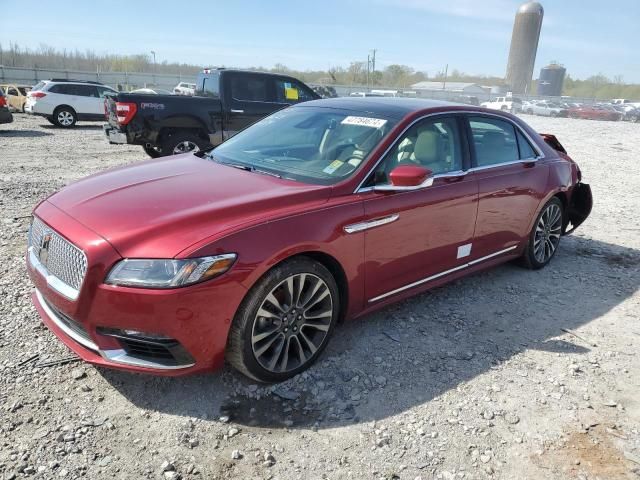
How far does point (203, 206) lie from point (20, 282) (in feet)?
7.89

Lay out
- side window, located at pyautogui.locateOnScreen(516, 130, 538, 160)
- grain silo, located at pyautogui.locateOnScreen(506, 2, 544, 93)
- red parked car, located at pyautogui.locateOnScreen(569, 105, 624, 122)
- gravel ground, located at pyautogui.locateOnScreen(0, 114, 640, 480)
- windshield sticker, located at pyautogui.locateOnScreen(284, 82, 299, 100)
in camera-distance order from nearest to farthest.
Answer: gravel ground, located at pyautogui.locateOnScreen(0, 114, 640, 480) < side window, located at pyautogui.locateOnScreen(516, 130, 538, 160) < windshield sticker, located at pyautogui.locateOnScreen(284, 82, 299, 100) < red parked car, located at pyautogui.locateOnScreen(569, 105, 624, 122) < grain silo, located at pyautogui.locateOnScreen(506, 2, 544, 93)

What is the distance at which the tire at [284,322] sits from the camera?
9.16ft

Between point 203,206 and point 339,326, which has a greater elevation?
point 203,206

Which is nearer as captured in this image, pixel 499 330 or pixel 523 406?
pixel 523 406

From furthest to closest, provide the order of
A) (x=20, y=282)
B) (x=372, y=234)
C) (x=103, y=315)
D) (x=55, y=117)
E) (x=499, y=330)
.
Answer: (x=55, y=117)
(x=20, y=282)
(x=499, y=330)
(x=372, y=234)
(x=103, y=315)

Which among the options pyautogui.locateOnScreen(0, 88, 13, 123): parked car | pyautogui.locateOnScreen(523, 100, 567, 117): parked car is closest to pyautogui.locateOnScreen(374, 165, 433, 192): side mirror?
pyautogui.locateOnScreen(0, 88, 13, 123): parked car

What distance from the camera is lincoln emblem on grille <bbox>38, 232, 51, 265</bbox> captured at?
9.46 feet

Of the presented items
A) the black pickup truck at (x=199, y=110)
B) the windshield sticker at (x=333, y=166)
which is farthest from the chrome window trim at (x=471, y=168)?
the black pickup truck at (x=199, y=110)

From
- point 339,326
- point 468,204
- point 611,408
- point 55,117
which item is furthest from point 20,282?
point 55,117

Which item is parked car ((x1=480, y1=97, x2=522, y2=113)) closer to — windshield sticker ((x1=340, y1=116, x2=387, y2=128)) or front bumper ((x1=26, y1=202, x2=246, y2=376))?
windshield sticker ((x1=340, y1=116, x2=387, y2=128))

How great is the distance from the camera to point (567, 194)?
5359mm

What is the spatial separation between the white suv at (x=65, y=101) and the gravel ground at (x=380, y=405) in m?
15.6

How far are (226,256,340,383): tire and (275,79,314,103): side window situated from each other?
25.1ft

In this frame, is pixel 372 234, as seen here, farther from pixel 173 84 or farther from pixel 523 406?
pixel 173 84
